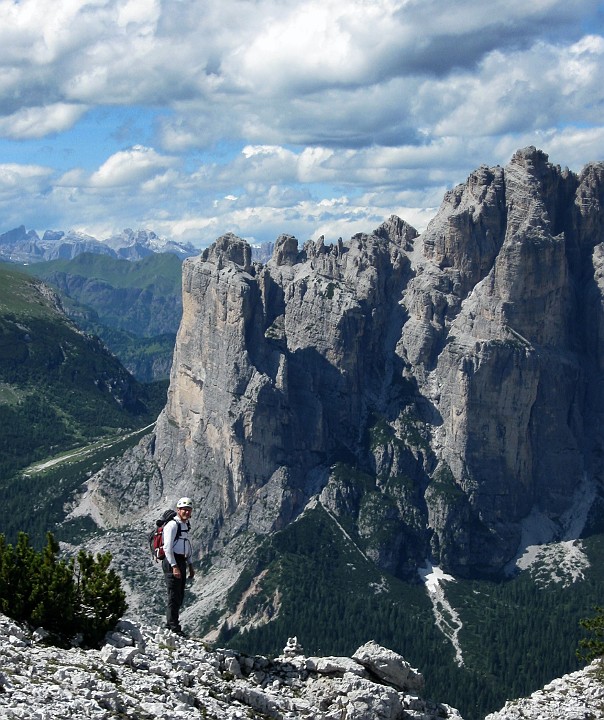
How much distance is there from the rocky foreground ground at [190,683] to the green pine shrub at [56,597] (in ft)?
2.80

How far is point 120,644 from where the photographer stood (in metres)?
53.2

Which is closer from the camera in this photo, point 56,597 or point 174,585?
point 56,597

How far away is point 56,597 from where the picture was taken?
52688mm

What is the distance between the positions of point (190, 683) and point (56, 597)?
7.31 meters

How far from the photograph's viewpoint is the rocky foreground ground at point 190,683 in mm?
46188

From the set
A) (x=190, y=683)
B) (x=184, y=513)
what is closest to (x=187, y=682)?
(x=190, y=683)

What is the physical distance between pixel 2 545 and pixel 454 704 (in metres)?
120

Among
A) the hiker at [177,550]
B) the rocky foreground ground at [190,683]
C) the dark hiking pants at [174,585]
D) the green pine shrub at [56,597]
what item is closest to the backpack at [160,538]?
the hiker at [177,550]

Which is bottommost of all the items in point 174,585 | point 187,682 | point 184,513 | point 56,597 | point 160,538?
point 187,682

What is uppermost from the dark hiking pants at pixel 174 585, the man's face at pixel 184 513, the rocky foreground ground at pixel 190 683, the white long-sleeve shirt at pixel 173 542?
the man's face at pixel 184 513

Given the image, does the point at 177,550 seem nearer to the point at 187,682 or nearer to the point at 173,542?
the point at 173,542

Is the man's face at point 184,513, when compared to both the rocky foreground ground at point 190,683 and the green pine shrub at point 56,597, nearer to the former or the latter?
Answer: the green pine shrub at point 56,597

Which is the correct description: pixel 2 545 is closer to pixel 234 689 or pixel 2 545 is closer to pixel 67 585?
pixel 67 585

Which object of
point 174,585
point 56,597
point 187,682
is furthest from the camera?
point 174,585
